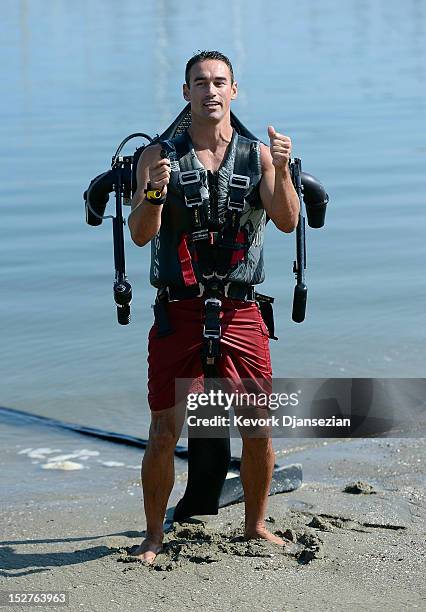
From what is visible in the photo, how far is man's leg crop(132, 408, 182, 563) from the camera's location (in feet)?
19.0

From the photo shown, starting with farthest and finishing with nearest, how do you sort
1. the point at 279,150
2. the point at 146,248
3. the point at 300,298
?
the point at 146,248
the point at 300,298
the point at 279,150

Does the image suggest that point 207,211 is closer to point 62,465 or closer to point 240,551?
point 240,551

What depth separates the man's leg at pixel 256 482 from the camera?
591cm

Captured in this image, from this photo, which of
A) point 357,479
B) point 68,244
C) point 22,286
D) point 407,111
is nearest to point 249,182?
point 357,479

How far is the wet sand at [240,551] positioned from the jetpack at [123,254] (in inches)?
4.7

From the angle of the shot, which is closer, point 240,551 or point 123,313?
point 240,551

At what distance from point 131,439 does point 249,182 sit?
10.1 ft

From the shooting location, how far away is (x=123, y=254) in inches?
229

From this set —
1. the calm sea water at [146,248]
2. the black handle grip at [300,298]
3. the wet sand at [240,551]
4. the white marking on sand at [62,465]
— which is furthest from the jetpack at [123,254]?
the calm sea water at [146,248]

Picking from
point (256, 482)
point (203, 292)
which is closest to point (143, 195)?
point (203, 292)

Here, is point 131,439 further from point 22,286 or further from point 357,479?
point 22,286

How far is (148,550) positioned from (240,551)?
41cm

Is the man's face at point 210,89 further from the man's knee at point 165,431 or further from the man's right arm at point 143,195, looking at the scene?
the man's knee at point 165,431

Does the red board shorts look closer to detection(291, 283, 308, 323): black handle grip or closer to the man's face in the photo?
detection(291, 283, 308, 323): black handle grip
